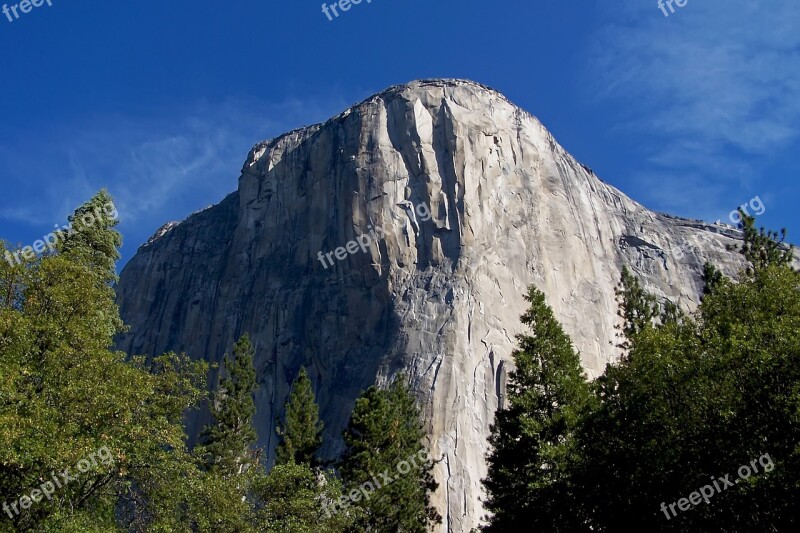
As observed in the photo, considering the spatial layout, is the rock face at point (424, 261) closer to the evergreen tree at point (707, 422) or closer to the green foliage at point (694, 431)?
the green foliage at point (694, 431)

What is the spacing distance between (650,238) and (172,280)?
223 ft

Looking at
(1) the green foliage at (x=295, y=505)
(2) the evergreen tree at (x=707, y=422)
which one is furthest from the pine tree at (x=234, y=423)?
(2) the evergreen tree at (x=707, y=422)

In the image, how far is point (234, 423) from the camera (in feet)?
143

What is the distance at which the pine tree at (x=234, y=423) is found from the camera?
134 feet

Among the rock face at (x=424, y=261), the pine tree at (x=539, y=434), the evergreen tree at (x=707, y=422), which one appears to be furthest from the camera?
the rock face at (x=424, y=261)

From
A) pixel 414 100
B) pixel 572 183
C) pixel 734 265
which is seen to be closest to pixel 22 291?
pixel 414 100

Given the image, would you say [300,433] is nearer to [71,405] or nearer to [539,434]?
[539,434]

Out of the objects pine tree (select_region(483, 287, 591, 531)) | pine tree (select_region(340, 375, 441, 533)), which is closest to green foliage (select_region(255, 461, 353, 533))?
pine tree (select_region(340, 375, 441, 533))

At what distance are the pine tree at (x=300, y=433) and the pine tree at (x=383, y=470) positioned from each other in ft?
14.3

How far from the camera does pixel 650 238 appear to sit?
321 ft

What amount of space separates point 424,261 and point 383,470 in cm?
4317

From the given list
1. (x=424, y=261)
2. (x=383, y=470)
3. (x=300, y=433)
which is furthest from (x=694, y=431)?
(x=424, y=261)

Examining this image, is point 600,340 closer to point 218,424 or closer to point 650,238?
point 650,238

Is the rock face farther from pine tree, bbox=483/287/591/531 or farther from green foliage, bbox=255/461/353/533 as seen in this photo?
green foliage, bbox=255/461/353/533
